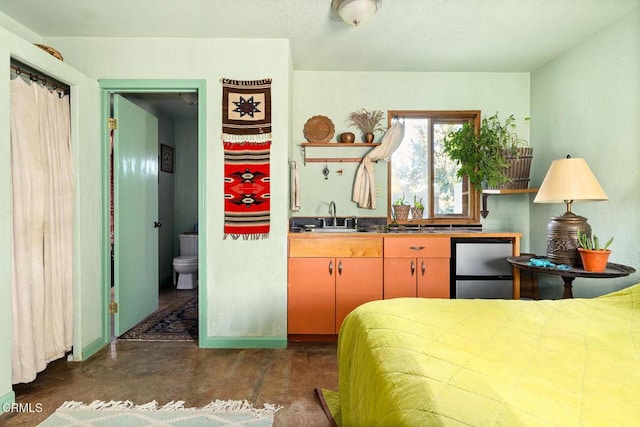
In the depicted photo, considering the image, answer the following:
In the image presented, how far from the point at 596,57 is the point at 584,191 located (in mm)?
1173

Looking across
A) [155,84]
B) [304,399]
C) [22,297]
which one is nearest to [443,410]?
[304,399]

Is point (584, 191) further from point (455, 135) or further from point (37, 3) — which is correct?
point (37, 3)

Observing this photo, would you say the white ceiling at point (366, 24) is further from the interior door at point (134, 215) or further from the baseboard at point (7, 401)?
the baseboard at point (7, 401)

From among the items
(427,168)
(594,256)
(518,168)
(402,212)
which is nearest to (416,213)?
(402,212)

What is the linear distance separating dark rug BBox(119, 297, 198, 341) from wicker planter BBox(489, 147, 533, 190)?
3.10 metres

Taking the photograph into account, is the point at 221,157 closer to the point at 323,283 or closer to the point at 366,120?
the point at 323,283

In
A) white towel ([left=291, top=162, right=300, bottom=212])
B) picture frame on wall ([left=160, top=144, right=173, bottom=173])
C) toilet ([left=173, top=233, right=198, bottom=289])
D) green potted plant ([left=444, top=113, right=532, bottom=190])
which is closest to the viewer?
green potted plant ([left=444, top=113, right=532, bottom=190])

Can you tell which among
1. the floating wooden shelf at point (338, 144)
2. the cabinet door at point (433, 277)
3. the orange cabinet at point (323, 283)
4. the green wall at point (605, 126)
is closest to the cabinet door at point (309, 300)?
the orange cabinet at point (323, 283)

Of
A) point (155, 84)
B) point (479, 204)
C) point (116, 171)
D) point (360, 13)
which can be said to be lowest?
point (479, 204)

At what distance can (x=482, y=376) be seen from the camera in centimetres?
80

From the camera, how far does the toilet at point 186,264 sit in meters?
4.41

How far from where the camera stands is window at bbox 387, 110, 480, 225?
11.4 feet

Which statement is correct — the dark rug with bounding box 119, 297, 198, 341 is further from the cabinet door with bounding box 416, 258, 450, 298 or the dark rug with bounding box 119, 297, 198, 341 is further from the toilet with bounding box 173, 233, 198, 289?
the cabinet door with bounding box 416, 258, 450, 298

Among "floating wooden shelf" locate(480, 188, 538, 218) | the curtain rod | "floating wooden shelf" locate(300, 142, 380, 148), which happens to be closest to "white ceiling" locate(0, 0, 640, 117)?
the curtain rod
